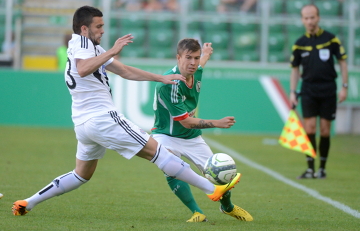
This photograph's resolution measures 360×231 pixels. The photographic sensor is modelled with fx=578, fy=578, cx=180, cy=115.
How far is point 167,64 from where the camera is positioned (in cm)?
1584

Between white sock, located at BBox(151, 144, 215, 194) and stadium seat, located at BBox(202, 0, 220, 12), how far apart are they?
13526 mm

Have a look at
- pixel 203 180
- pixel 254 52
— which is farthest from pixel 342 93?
pixel 254 52

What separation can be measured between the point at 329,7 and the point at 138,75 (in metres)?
14.5

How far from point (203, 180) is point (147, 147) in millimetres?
556

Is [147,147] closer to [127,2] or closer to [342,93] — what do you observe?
[342,93]

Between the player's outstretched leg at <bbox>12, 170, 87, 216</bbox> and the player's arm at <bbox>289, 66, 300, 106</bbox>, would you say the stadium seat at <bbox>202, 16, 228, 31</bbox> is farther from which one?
the player's outstretched leg at <bbox>12, 170, 87, 216</bbox>

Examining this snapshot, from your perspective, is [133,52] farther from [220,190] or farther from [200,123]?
[220,190]

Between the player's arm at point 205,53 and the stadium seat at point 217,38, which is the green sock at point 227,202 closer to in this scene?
the player's arm at point 205,53

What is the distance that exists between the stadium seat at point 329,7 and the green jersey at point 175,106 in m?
13.5

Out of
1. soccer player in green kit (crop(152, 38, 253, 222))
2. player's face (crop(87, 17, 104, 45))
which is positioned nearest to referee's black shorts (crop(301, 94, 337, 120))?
soccer player in green kit (crop(152, 38, 253, 222))

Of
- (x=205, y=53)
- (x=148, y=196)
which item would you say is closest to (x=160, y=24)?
(x=148, y=196)

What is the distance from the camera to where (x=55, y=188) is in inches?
202

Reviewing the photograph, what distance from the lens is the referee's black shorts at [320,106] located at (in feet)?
27.1

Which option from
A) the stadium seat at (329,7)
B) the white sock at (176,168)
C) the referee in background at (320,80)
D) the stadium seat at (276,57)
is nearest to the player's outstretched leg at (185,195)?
the white sock at (176,168)
